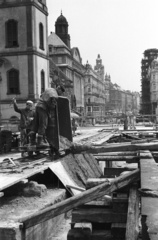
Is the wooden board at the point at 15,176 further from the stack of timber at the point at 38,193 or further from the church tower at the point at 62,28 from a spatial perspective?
the church tower at the point at 62,28

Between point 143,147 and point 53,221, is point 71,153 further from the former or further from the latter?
point 53,221

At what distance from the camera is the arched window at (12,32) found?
106ft

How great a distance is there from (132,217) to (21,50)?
28.3 m

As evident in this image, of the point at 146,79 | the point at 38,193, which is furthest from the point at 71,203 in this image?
the point at 146,79

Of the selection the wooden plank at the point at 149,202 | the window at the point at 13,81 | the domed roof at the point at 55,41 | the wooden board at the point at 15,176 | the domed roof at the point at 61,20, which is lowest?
the wooden board at the point at 15,176

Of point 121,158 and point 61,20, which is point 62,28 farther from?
point 121,158

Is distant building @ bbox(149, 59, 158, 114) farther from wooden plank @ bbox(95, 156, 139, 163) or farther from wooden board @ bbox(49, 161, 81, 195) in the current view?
wooden board @ bbox(49, 161, 81, 195)

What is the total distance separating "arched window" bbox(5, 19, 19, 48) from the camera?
32375mm

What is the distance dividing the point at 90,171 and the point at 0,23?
24.6 meters

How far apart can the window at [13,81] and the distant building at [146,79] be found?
284 feet

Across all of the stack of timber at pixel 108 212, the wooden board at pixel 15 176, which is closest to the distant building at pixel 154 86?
the wooden board at pixel 15 176

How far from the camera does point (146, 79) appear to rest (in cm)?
12344

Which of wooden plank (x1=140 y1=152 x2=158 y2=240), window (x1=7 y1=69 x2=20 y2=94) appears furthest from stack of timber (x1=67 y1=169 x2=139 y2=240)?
window (x1=7 y1=69 x2=20 y2=94)

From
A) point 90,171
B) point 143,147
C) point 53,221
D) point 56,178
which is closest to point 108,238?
point 53,221
